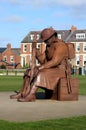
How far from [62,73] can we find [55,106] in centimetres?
192

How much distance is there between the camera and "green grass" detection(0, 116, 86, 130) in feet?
28.8

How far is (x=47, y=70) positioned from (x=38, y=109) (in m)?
2.44

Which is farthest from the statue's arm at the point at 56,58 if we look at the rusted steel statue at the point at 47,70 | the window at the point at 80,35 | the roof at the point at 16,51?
the roof at the point at 16,51

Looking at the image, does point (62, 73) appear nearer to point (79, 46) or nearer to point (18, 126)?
point (18, 126)

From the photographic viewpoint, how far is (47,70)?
13.8 metres

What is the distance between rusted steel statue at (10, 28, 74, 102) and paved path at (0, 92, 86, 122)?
0.41 m

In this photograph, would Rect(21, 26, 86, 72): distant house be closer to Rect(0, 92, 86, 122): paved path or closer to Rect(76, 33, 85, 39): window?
Rect(76, 33, 85, 39): window

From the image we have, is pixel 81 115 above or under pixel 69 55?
under

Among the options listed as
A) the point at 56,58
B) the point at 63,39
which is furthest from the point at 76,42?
the point at 56,58

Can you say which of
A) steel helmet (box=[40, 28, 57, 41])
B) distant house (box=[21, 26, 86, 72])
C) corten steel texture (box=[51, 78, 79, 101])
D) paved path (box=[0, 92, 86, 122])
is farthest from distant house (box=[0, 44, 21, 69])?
paved path (box=[0, 92, 86, 122])

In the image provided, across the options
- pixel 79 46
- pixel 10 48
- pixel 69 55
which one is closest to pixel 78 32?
pixel 79 46

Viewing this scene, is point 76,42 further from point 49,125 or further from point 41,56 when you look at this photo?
point 49,125

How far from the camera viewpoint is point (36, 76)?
1343cm

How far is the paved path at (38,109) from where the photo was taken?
10247mm
